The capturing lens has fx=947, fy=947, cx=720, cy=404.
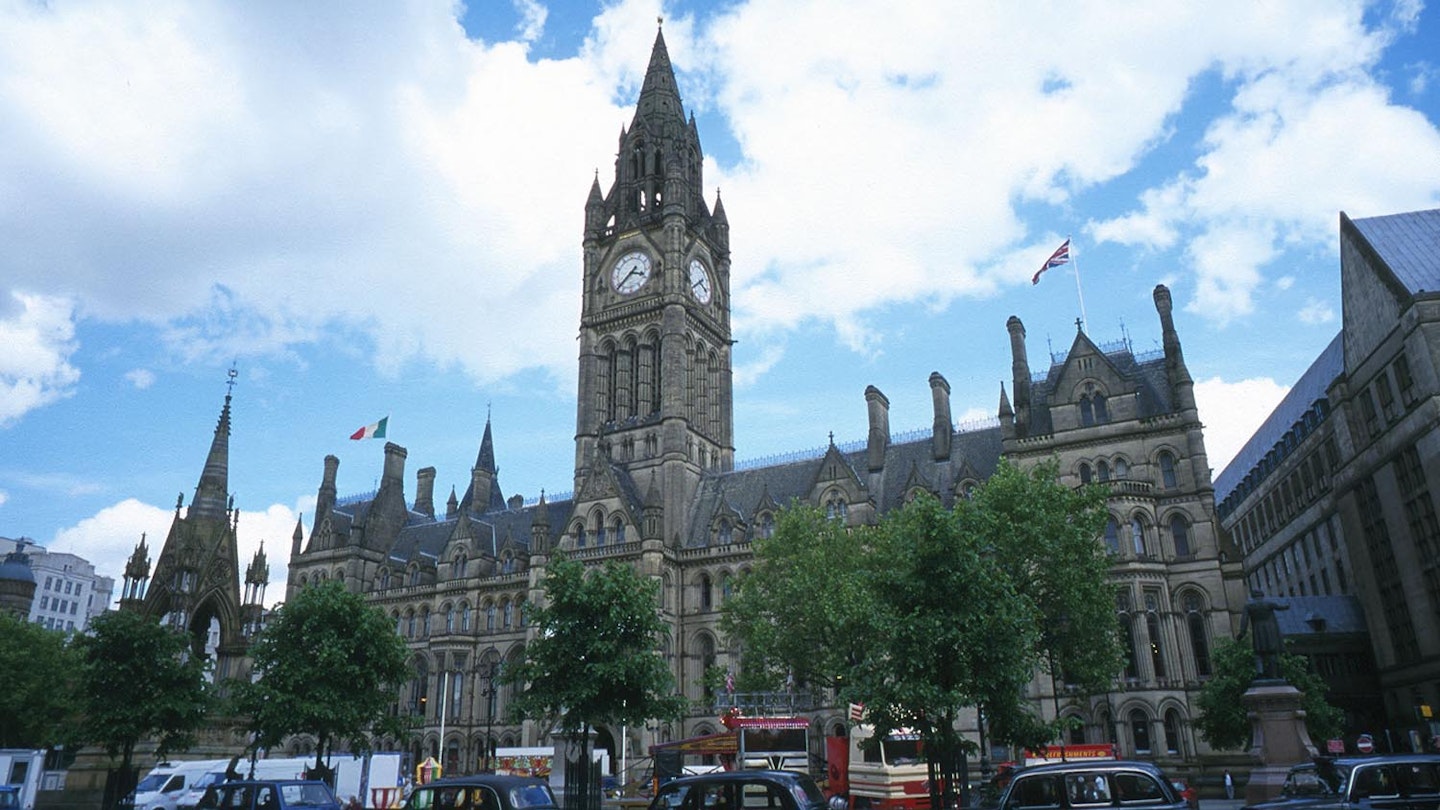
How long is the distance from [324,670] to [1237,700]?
34959mm

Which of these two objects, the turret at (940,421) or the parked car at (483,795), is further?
the turret at (940,421)

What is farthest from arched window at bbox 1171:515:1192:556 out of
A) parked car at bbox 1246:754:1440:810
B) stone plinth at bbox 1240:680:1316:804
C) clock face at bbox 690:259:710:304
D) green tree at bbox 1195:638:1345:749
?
clock face at bbox 690:259:710:304

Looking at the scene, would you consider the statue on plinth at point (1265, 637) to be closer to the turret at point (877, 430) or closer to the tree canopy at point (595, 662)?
the tree canopy at point (595, 662)

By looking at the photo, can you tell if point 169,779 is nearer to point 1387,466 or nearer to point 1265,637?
point 1265,637

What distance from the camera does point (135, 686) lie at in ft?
117

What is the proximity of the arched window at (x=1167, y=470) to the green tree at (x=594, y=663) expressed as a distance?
28.7m

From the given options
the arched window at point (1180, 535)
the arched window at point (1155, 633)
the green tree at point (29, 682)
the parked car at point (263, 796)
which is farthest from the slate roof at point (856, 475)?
the green tree at point (29, 682)

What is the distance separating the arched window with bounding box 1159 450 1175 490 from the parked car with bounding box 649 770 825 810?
3592cm

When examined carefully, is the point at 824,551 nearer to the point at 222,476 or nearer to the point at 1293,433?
the point at 222,476

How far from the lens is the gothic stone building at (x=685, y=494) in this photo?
4472 centimetres

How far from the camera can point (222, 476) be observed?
182 feet

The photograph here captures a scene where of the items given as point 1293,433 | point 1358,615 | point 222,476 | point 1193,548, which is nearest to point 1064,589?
point 1193,548

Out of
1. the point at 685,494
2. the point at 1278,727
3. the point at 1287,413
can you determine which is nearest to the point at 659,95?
the point at 685,494

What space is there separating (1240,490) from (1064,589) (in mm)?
57313
